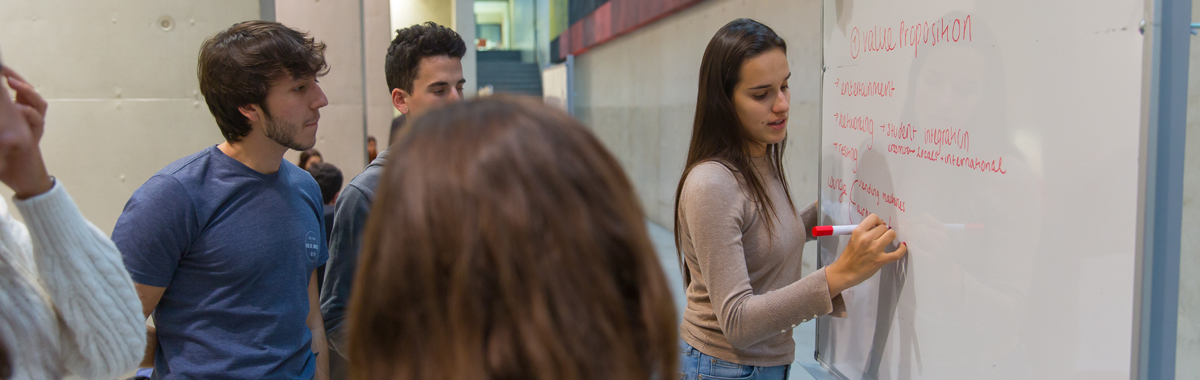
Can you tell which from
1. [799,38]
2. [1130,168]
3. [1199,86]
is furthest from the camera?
[799,38]

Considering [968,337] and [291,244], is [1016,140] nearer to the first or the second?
[968,337]

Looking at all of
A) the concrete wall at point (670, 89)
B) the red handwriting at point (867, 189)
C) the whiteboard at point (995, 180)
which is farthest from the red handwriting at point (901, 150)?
the concrete wall at point (670, 89)

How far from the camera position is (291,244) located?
1532 millimetres

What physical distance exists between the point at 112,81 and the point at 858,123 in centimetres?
316

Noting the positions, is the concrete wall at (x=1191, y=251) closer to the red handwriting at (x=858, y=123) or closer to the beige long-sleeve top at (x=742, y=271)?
the red handwriting at (x=858, y=123)

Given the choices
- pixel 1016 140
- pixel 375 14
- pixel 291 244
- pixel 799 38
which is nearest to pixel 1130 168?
pixel 1016 140

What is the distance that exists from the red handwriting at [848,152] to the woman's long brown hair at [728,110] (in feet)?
0.71

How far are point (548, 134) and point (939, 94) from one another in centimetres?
105

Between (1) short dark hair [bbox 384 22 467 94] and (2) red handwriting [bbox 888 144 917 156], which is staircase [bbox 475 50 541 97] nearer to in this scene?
(1) short dark hair [bbox 384 22 467 94]

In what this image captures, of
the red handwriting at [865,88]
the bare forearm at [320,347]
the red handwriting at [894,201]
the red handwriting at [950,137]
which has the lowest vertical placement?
the bare forearm at [320,347]

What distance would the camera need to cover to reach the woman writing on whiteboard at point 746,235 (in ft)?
4.54

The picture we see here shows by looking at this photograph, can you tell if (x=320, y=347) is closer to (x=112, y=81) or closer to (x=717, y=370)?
(x=717, y=370)

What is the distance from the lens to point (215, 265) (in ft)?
4.57

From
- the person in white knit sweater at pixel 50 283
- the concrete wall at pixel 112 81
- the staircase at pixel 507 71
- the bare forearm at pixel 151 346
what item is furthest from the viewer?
the staircase at pixel 507 71
